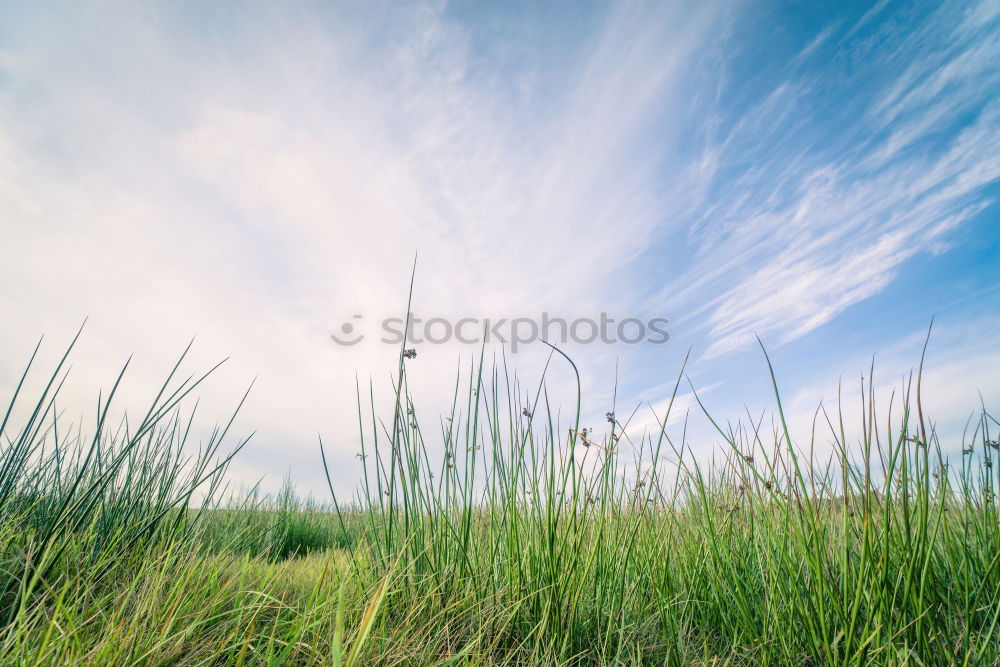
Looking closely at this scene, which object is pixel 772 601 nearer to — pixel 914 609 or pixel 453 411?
pixel 914 609

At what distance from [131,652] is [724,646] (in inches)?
72.4

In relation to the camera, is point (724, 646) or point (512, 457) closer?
point (724, 646)

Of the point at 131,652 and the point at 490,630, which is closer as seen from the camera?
the point at 131,652

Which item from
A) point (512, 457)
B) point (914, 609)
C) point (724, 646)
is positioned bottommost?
A: point (724, 646)

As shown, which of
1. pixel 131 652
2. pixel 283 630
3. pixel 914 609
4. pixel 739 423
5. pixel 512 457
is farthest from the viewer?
pixel 739 423

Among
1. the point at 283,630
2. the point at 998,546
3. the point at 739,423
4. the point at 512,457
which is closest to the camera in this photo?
the point at 998,546

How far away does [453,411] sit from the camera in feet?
6.72

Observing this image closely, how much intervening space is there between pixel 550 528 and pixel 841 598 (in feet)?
3.24

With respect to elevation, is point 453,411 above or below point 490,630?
above

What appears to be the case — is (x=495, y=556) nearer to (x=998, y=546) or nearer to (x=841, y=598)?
(x=841, y=598)

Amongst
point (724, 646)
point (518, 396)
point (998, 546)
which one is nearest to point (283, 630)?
point (518, 396)

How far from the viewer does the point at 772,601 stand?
5.23 feet

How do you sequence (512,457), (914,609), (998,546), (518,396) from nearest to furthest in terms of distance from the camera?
1. (914,609)
2. (998,546)
3. (512,457)
4. (518,396)

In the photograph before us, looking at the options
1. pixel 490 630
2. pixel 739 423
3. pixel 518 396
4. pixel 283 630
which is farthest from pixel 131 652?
pixel 739 423
